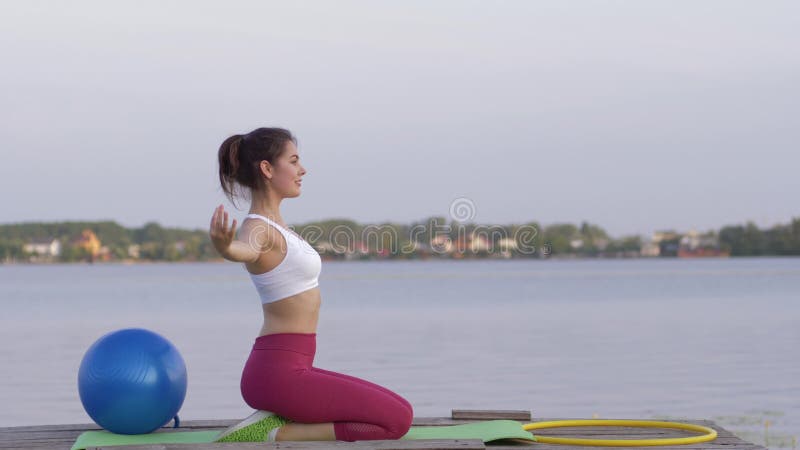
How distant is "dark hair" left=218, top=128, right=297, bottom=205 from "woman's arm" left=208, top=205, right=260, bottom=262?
645 mm

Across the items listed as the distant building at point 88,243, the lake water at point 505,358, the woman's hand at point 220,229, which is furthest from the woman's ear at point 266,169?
the distant building at point 88,243

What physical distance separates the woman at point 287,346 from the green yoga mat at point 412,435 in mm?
414

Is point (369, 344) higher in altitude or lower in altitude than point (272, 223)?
lower

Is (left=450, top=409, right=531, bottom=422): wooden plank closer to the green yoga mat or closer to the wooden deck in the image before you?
the wooden deck

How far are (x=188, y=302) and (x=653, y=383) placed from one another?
40543 millimetres

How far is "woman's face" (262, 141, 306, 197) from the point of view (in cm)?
772

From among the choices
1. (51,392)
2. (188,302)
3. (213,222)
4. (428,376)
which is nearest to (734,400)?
(428,376)

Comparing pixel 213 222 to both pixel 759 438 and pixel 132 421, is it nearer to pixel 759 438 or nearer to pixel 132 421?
pixel 132 421

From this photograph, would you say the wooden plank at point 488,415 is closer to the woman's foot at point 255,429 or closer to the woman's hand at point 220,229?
the woman's foot at point 255,429

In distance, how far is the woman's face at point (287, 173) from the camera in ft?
25.3

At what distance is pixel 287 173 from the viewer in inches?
305

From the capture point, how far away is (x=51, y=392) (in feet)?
62.9

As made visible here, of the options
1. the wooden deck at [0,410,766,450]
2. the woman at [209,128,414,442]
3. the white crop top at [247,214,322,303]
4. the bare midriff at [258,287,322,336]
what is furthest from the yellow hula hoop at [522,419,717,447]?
the white crop top at [247,214,322,303]

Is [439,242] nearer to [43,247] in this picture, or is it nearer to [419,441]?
[419,441]
